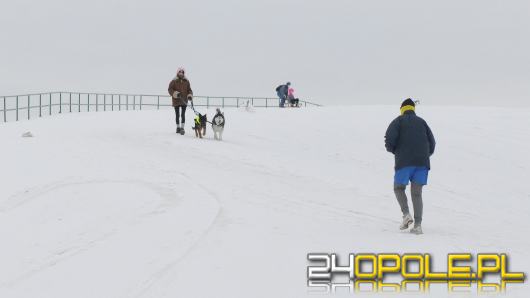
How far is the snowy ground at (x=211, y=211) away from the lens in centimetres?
662

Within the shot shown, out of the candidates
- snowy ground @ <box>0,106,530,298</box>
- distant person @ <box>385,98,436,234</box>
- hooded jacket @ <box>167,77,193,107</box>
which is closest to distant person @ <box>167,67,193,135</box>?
hooded jacket @ <box>167,77,193,107</box>

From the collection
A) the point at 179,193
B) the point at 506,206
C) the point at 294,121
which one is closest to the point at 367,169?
the point at 506,206

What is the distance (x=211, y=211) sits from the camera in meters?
9.25

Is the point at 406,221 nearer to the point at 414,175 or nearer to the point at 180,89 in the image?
the point at 414,175

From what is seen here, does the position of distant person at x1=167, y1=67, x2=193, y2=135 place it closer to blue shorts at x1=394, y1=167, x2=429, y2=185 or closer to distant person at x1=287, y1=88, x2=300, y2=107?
blue shorts at x1=394, y1=167, x2=429, y2=185

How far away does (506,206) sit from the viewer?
14.6m

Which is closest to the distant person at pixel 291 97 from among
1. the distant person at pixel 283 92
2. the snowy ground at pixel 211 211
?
the distant person at pixel 283 92

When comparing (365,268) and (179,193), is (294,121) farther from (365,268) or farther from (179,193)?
(365,268)

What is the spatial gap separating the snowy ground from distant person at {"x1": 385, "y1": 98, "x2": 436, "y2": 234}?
0.47 metres

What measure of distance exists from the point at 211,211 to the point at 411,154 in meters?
2.79

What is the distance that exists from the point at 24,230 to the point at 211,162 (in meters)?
6.61

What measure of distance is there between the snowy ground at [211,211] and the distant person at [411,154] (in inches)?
18.5

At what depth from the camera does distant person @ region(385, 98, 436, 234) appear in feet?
29.6

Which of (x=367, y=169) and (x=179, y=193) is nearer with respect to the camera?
(x=179, y=193)
